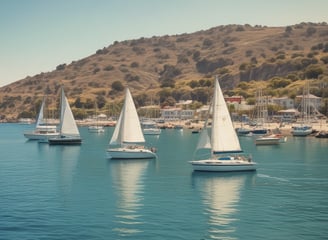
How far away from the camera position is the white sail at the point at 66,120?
93250 mm

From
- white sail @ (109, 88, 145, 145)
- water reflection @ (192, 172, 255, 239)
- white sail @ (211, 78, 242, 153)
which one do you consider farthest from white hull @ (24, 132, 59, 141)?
white sail @ (211, 78, 242, 153)

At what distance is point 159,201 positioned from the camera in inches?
1630

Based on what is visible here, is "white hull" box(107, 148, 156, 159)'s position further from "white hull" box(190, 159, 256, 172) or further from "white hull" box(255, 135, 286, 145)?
"white hull" box(255, 135, 286, 145)

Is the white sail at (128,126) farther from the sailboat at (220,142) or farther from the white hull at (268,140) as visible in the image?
the white hull at (268,140)

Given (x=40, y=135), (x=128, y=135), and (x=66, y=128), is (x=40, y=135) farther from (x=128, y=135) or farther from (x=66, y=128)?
(x=128, y=135)

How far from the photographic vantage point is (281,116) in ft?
549

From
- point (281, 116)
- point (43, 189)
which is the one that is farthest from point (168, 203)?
point (281, 116)

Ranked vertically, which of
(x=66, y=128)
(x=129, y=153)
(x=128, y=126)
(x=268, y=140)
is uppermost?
(x=128, y=126)

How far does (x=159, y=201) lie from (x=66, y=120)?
56.3 meters

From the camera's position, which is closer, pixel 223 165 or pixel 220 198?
pixel 220 198

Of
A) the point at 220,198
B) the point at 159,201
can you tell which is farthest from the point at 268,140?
the point at 159,201

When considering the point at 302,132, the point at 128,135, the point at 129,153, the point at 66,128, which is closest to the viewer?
the point at 129,153

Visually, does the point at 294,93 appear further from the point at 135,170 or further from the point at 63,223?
the point at 63,223

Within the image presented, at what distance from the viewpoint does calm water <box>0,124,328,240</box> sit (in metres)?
32.4
